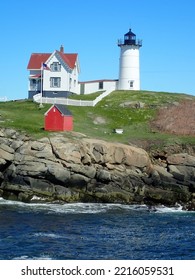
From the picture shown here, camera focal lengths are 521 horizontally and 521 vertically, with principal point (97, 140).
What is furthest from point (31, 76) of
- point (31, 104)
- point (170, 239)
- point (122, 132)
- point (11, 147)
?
point (170, 239)

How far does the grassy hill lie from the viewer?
5553cm

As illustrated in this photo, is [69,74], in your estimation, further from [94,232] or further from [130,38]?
[94,232]

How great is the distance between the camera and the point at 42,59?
3177 inches

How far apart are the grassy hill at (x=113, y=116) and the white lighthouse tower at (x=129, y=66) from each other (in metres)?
3.22

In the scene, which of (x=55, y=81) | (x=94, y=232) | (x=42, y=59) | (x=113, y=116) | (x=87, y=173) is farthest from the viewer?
(x=42, y=59)

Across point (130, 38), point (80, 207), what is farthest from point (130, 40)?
point (80, 207)

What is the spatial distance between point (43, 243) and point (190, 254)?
8421mm

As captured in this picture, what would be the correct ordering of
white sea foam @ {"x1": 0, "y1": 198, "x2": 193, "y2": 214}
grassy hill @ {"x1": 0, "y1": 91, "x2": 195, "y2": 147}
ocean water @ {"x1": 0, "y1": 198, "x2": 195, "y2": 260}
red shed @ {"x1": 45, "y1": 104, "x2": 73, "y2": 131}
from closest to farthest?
ocean water @ {"x1": 0, "y1": 198, "x2": 195, "y2": 260} → white sea foam @ {"x1": 0, "y1": 198, "x2": 193, "y2": 214} → red shed @ {"x1": 45, "y1": 104, "x2": 73, "y2": 131} → grassy hill @ {"x1": 0, "y1": 91, "x2": 195, "y2": 147}

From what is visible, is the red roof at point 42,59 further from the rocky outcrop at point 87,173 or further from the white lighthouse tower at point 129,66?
the rocky outcrop at point 87,173

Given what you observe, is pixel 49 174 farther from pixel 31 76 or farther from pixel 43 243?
pixel 31 76

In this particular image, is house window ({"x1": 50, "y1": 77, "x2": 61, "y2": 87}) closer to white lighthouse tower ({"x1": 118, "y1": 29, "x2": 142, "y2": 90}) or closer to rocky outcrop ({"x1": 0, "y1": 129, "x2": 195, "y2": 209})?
white lighthouse tower ({"x1": 118, "y1": 29, "x2": 142, "y2": 90})

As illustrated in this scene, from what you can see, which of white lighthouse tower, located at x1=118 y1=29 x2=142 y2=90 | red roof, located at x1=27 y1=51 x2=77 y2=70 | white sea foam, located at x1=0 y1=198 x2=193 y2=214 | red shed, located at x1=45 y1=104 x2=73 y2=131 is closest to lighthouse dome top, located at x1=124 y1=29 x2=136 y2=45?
white lighthouse tower, located at x1=118 y1=29 x2=142 y2=90

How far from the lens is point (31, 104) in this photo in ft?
229

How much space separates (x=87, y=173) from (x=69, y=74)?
111 feet
